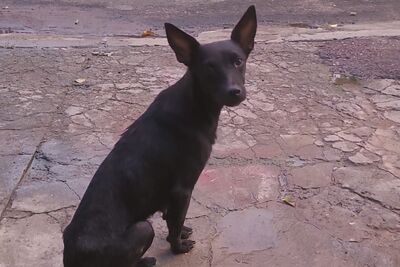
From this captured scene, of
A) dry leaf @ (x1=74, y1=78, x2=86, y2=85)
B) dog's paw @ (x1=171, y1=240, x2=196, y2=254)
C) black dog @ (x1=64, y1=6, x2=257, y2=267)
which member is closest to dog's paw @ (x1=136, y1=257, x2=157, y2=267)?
black dog @ (x1=64, y1=6, x2=257, y2=267)

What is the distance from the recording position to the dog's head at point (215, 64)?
2.81 meters

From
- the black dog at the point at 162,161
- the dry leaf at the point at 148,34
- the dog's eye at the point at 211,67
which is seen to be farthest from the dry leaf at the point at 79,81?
the dog's eye at the point at 211,67

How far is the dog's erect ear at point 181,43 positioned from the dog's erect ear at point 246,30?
28 centimetres

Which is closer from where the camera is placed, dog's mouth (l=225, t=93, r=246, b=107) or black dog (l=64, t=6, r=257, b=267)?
black dog (l=64, t=6, r=257, b=267)

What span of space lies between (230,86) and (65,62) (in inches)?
131

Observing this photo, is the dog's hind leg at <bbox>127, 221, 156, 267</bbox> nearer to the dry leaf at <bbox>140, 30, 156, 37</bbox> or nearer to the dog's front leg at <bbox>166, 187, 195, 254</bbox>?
the dog's front leg at <bbox>166, 187, 195, 254</bbox>

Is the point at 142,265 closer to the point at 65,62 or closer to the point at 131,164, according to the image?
the point at 131,164

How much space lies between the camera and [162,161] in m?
2.87

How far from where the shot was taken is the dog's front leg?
2.91 metres

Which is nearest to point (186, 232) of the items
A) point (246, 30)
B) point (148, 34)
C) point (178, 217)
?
point (178, 217)

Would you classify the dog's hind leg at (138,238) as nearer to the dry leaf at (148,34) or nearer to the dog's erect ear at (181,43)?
the dog's erect ear at (181,43)

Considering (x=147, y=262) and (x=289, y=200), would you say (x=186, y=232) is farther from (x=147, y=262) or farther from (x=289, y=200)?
(x=289, y=200)

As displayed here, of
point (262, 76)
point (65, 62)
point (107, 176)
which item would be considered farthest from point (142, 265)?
point (65, 62)

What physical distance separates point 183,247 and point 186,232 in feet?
0.40
